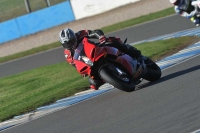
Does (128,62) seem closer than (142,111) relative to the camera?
No

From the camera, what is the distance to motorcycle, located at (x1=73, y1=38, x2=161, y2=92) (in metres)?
9.24

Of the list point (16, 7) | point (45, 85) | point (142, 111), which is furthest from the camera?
point (16, 7)

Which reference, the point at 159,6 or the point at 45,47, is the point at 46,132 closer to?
the point at 45,47

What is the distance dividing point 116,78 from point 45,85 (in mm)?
5203

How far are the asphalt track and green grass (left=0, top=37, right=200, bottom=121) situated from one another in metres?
1.67

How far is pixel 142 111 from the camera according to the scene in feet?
25.4

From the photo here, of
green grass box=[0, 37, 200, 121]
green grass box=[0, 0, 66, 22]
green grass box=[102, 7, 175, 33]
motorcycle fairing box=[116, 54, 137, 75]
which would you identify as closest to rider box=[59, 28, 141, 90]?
motorcycle fairing box=[116, 54, 137, 75]

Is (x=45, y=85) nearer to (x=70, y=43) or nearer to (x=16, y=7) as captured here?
(x=70, y=43)

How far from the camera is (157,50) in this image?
15133 mm

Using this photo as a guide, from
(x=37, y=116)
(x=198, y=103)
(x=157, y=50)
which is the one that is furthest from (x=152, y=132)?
(x=157, y=50)

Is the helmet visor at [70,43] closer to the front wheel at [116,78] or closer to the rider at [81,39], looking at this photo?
the rider at [81,39]

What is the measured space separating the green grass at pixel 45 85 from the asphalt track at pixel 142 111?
167 cm

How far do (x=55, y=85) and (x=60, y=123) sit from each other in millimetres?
4909

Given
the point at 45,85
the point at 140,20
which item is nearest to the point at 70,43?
the point at 45,85
